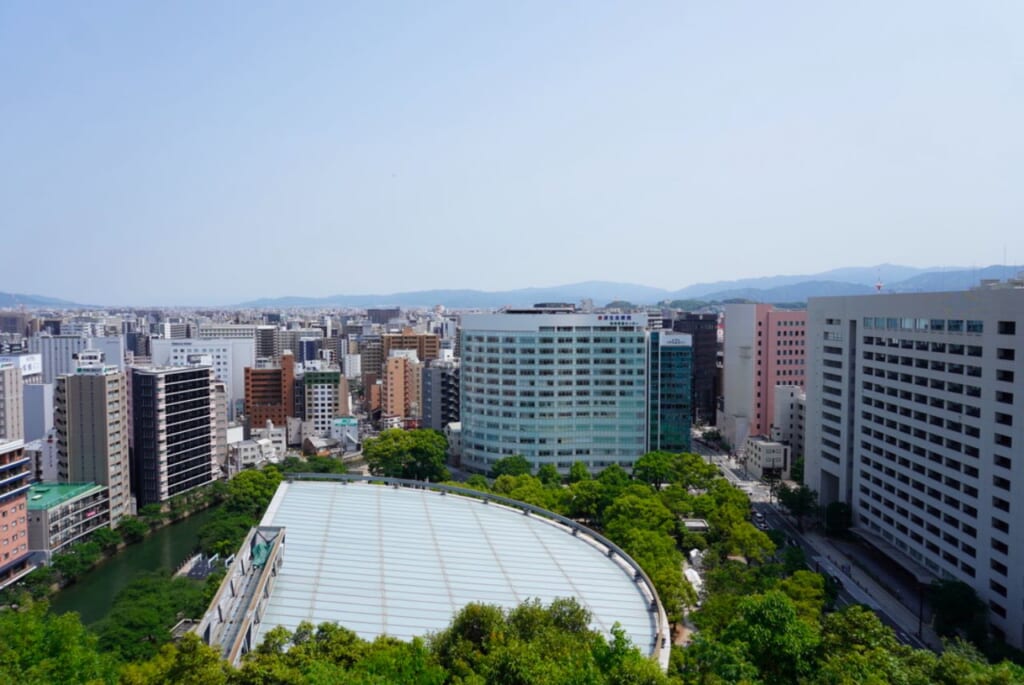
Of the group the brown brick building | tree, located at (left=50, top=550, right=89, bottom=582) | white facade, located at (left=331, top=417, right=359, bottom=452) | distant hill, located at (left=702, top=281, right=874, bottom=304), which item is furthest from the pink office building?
distant hill, located at (left=702, top=281, right=874, bottom=304)

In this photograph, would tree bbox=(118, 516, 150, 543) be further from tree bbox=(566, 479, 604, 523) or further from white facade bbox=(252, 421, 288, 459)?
tree bbox=(566, 479, 604, 523)

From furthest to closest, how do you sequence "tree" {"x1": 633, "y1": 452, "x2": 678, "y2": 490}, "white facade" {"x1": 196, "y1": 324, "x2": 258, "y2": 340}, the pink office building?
"white facade" {"x1": 196, "y1": 324, "x2": 258, "y2": 340} < the pink office building < "tree" {"x1": 633, "y1": 452, "x2": 678, "y2": 490}

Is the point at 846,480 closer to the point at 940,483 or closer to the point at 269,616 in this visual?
the point at 940,483

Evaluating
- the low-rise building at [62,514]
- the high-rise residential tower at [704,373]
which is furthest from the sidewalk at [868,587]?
the high-rise residential tower at [704,373]

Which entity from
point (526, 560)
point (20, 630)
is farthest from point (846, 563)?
point (20, 630)

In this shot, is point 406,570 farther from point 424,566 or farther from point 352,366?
point 352,366

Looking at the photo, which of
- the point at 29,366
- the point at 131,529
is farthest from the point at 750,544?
the point at 29,366
